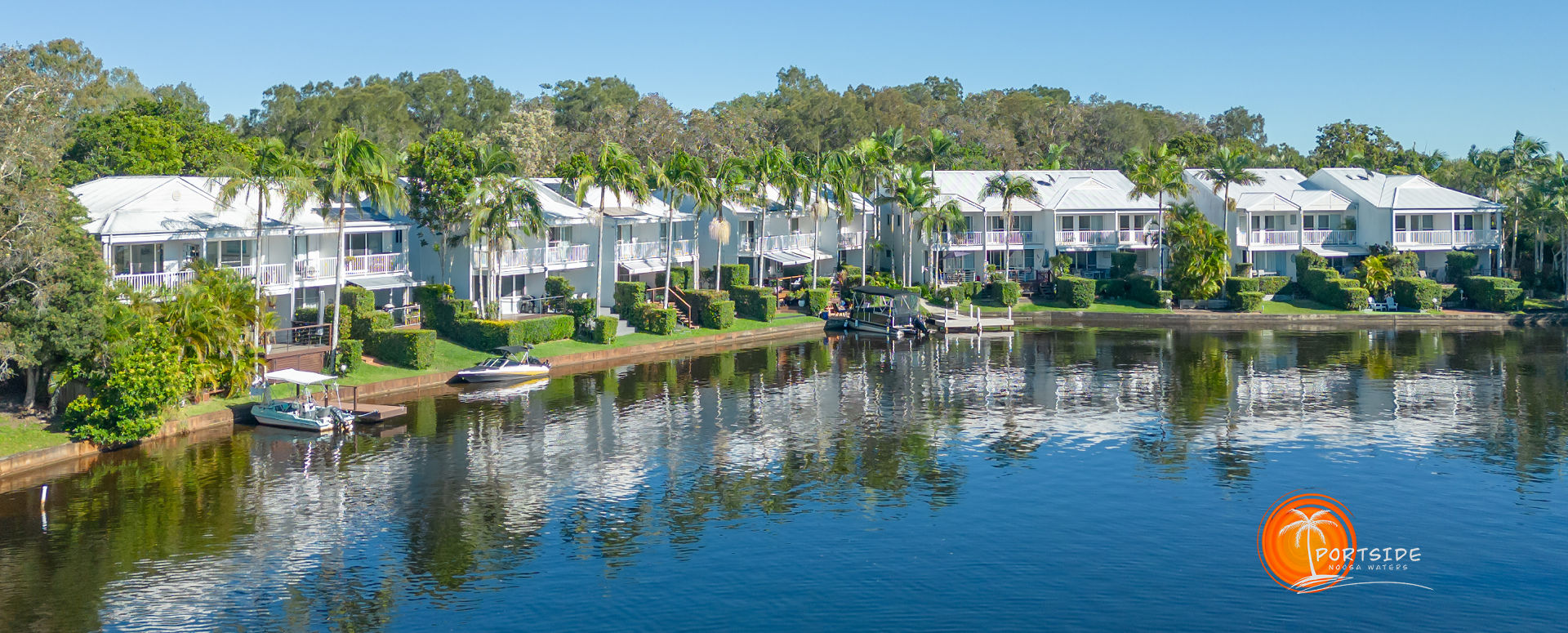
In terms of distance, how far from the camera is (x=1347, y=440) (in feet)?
135

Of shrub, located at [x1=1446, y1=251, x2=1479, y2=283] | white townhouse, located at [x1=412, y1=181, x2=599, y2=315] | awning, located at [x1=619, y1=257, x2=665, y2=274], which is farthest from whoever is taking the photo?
shrub, located at [x1=1446, y1=251, x2=1479, y2=283]

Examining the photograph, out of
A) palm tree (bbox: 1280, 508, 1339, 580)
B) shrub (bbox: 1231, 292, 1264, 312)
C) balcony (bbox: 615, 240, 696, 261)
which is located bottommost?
palm tree (bbox: 1280, 508, 1339, 580)

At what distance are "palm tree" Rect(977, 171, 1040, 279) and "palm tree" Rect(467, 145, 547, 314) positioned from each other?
31431mm

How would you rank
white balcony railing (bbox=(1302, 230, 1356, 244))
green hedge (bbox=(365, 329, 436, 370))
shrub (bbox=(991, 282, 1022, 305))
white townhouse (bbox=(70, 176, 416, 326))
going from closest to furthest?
white townhouse (bbox=(70, 176, 416, 326)) < green hedge (bbox=(365, 329, 436, 370)) < shrub (bbox=(991, 282, 1022, 305)) < white balcony railing (bbox=(1302, 230, 1356, 244))

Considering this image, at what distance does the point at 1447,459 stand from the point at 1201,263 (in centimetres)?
3860

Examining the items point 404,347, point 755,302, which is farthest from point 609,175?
point 404,347

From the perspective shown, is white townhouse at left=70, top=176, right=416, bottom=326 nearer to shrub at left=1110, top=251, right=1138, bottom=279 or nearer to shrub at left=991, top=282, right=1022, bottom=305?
shrub at left=991, top=282, right=1022, bottom=305

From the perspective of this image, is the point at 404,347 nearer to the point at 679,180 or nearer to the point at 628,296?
the point at 628,296

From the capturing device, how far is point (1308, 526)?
A: 1240 inches

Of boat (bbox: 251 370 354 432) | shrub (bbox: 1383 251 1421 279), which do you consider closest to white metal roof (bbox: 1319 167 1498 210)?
shrub (bbox: 1383 251 1421 279)

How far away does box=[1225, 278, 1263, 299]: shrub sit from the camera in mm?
77688

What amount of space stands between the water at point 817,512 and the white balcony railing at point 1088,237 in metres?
32.3

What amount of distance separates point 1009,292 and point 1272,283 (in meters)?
17.0

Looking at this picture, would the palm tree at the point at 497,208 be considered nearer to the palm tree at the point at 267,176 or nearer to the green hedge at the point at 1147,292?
the palm tree at the point at 267,176
